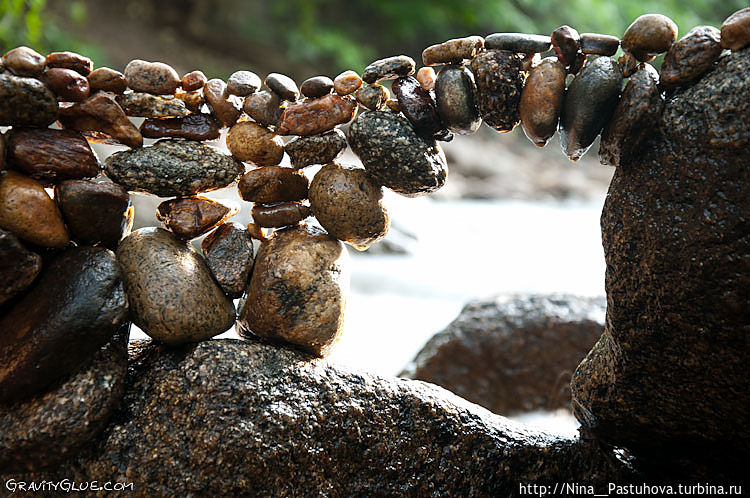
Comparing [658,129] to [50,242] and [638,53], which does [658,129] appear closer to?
[638,53]

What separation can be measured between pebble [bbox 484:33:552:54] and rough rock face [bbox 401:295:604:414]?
4.72ft

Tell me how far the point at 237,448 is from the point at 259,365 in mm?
226

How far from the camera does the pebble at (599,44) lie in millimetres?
1551

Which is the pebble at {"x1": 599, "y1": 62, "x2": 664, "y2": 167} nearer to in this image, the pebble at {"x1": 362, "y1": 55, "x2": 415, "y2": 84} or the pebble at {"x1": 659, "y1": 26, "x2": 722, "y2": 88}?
the pebble at {"x1": 659, "y1": 26, "x2": 722, "y2": 88}

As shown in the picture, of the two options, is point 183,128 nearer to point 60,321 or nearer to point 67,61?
point 67,61

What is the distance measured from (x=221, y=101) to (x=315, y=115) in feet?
0.92

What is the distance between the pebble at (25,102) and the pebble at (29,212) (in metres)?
0.14

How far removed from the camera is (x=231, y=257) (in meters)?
1.75

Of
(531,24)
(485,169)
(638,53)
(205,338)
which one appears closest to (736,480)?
(638,53)

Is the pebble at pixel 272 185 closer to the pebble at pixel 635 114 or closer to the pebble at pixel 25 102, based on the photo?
the pebble at pixel 25 102

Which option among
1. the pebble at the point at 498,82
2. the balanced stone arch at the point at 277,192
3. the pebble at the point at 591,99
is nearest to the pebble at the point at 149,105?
the balanced stone arch at the point at 277,192

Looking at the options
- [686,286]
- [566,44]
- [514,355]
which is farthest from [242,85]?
[514,355]

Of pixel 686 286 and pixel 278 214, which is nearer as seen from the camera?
pixel 686 286

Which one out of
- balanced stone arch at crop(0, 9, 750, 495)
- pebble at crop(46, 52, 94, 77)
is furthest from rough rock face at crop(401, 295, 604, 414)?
pebble at crop(46, 52, 94, 77)
